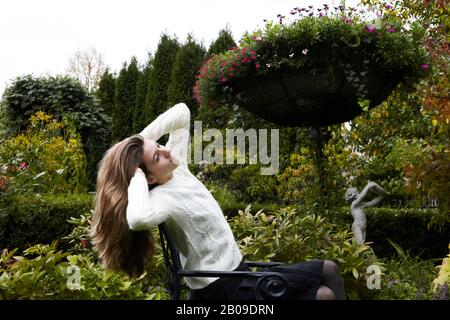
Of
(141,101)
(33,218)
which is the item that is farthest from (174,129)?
(141,101)

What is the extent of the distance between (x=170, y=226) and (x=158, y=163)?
9.3 inches

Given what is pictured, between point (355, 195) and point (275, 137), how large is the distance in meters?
2.08

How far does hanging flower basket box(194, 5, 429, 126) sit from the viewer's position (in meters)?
3.78

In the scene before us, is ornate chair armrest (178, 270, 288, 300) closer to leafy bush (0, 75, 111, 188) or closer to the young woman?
the young woman

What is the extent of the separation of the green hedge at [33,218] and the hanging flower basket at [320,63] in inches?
94.0

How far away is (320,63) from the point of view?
3.79m

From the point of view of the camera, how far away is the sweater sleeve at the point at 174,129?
7.97ft

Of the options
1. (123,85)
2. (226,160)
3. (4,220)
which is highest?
(123,85)

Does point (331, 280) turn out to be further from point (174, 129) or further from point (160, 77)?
point (160, 77)

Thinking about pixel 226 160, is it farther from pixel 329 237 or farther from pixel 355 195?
pixel 329 237

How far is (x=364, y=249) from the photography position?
3352 mm

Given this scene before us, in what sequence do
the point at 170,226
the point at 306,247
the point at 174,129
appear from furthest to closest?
the point at 306,247 → the point at 174,129 → the point at 170,226

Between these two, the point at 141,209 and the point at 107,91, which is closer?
the point at 141,209
